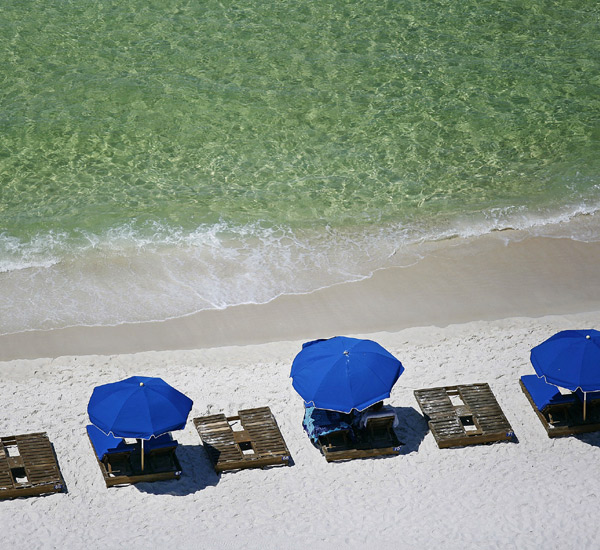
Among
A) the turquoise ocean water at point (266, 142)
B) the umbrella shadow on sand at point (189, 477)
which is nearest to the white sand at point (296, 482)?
the umbrella shadow on sand at point (189, 477)

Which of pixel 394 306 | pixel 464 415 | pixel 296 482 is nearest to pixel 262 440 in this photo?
pixel 296 482

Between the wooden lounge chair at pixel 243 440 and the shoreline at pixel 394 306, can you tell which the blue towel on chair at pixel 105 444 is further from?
the shoreline at pixel 394 306

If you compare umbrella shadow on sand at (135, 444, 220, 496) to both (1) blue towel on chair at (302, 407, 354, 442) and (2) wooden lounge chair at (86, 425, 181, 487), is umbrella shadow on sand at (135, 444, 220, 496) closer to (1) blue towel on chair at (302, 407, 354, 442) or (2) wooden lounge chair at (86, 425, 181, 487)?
(2) wooden lounge chair at (86, 425, 181, 487)

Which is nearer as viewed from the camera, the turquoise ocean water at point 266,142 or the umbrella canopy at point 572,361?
the umbrella canopy at point 572,361

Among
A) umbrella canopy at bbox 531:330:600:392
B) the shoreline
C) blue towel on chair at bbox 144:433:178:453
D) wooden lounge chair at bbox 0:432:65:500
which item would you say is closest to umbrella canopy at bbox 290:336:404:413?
blue towel on chair at bbox 144:433:178:453

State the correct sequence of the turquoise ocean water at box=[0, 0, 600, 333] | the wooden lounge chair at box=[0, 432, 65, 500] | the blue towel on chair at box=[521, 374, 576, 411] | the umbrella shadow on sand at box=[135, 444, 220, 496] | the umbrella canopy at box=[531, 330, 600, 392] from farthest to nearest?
the turquoise ocean water at box=[0, 0, 600, 333]
the blue towel on chair at box=[521, 374, 576, 411]
the umbrella canopy at box=[531, 330, 600, 392]
the umbrella shadow on sand at box=[135, 444, 220, 496]
the wooden lounge chair at box=[0, 432, 65, 500]

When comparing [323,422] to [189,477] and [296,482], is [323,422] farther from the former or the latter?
[189,477]
